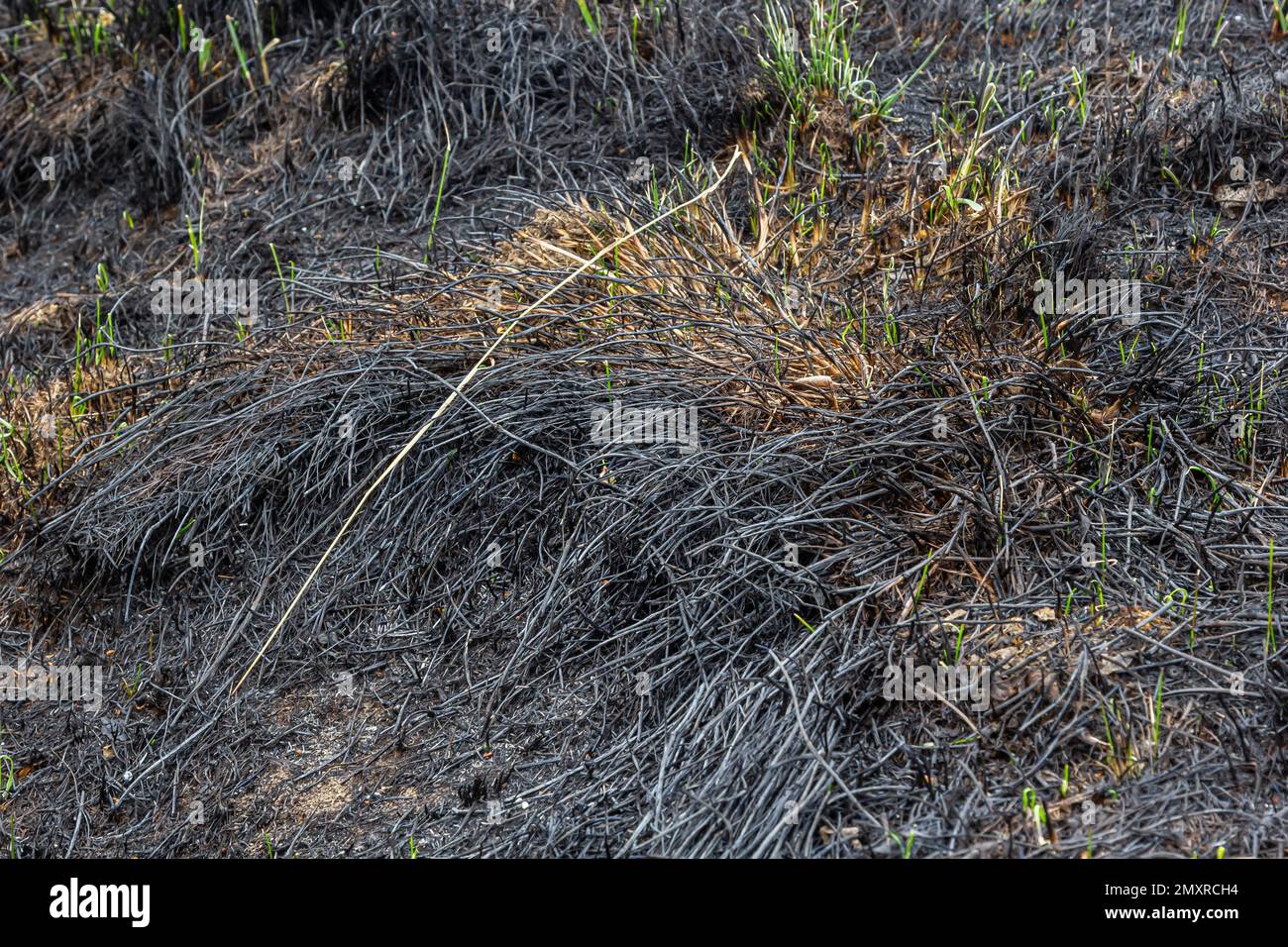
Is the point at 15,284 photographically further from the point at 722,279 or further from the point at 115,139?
the point at 722,279

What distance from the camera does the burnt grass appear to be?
8.24 ft

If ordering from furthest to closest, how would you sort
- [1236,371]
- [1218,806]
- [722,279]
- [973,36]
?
[973,36] → [722,279] → [1236,371] → [1218,806]

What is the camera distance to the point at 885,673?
2.54 m

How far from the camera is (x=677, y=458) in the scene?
10.1 ft

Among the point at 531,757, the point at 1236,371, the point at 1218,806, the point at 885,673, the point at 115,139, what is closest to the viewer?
the point at 1218,806

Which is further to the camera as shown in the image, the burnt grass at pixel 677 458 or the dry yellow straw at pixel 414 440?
the dry yellow straw at pixel 414 440

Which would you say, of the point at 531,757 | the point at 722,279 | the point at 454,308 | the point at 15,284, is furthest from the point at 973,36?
the point at 15,284

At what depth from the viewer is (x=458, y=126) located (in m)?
4.58

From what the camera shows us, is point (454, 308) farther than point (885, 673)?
Yes

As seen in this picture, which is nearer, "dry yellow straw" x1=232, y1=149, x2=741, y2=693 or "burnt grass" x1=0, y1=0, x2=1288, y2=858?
"burnt grass" x1=0, y1=0, x2=1288, y2=858

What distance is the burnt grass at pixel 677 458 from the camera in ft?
8.24

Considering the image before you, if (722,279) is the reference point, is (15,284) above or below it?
below
